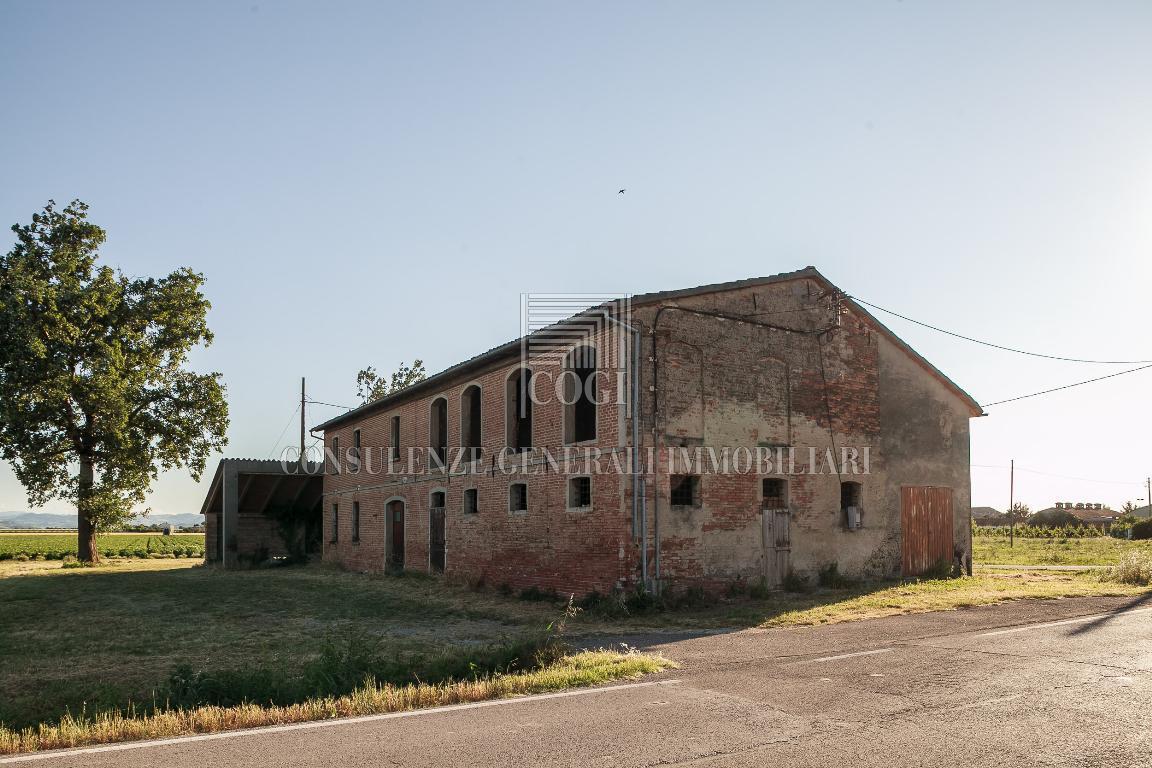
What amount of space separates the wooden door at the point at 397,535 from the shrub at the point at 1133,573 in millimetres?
18388

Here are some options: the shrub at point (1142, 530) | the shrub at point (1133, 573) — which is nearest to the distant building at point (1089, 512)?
the shrub at point (1142, 530)

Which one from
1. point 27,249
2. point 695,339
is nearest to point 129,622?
point 695,339

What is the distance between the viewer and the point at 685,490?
55.0ft

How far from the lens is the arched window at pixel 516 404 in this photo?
64.1ft

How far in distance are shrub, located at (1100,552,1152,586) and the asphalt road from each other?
1068 cm

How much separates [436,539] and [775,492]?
376 inches

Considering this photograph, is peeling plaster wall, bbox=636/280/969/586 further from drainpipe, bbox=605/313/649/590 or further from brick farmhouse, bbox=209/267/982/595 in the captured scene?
drainpipe, bbox=605/313/649/590

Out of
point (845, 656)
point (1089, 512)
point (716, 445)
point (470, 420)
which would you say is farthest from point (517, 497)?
point (1089, 512)

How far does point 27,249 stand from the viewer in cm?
3291

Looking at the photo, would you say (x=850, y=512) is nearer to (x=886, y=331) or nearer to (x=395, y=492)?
(x=886, y=331)

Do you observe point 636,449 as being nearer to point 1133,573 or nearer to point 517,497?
point 517,497

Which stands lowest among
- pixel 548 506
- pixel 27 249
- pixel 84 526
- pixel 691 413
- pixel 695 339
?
pixel 84 526

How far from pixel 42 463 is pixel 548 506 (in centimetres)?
2469

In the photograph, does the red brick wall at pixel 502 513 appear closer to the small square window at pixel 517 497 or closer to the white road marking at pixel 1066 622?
the small square window at pixel 517 497
